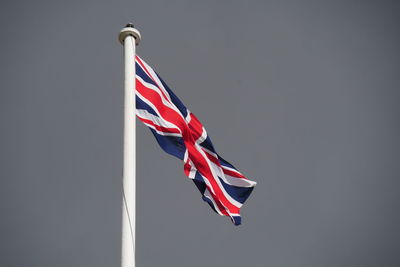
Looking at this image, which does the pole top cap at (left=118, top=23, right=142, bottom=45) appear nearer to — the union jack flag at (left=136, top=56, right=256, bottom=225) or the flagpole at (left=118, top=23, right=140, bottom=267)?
the flagpole at (left=118, top=23, right=140, bottom=267)

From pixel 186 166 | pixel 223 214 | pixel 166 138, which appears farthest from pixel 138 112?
pixel 223 214

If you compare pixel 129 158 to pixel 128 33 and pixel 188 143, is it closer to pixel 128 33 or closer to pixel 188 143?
pixel 128 33

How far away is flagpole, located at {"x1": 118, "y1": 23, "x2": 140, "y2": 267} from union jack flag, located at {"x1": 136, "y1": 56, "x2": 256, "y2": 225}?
3.88 feet

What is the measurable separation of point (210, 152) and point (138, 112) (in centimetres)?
263

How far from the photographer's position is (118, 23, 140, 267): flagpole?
6.73 m

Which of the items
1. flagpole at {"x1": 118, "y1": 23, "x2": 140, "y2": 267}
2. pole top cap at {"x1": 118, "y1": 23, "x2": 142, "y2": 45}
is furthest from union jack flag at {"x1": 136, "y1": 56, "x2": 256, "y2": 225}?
flagpole at {"x1": 118, "y1": 23, "x2": 140, "y2": 267}

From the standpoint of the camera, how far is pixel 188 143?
10.5 metres

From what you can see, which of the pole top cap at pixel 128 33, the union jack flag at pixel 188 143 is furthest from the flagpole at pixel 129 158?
the union jack flag at pixel 188 143

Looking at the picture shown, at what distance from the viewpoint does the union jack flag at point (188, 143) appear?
9.42m

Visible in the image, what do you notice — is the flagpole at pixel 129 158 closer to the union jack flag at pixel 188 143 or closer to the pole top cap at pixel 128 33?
the pole top cap at pixel 128 33

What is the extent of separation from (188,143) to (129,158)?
10.9 feet

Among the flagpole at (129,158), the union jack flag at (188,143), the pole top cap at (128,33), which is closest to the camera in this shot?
the flagpole at (129,158)

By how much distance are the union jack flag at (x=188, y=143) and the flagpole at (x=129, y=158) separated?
1.18m

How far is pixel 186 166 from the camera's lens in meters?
9.81
